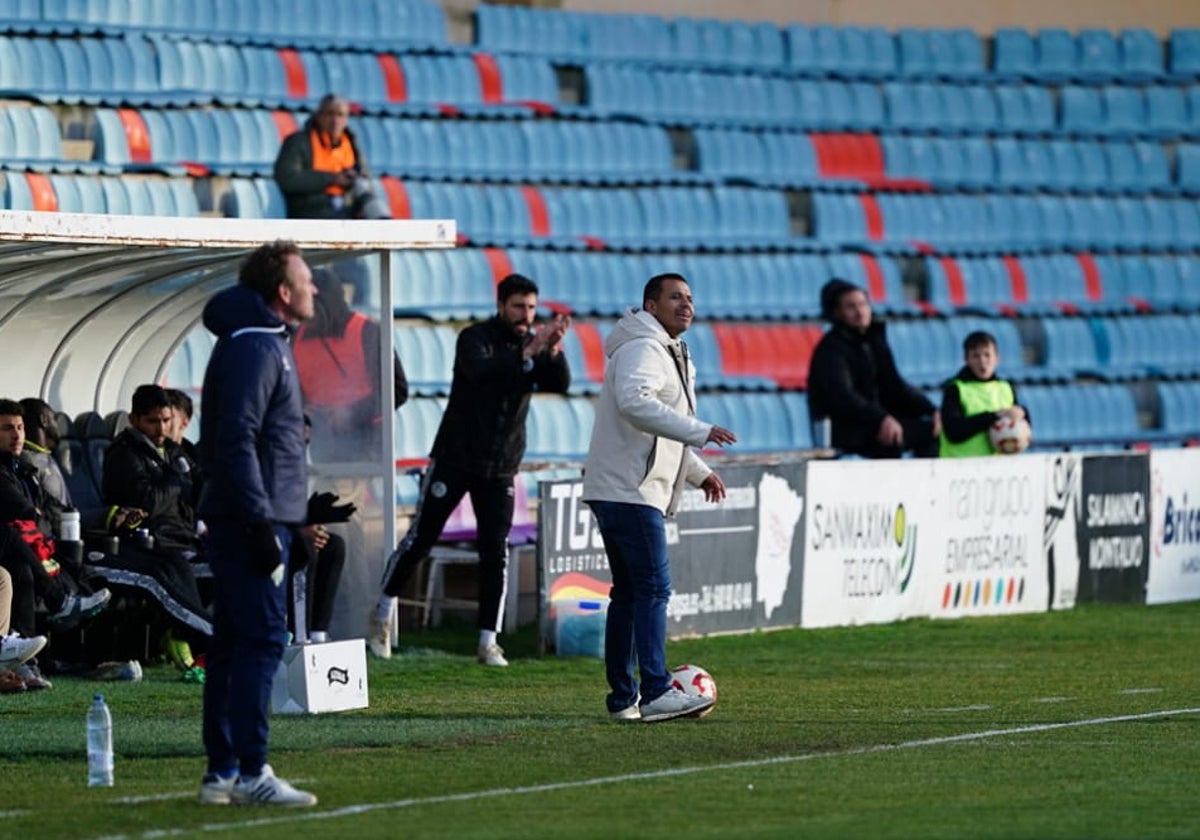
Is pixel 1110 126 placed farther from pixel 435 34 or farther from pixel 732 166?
pixel 435 34

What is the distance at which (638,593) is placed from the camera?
10641mm

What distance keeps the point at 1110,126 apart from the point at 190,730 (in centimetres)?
1888

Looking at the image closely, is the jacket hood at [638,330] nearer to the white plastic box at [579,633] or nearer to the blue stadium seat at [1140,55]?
the white plastic box at [579,633]

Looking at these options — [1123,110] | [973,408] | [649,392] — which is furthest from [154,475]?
[1123,110]

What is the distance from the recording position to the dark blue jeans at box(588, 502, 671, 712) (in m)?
10.6

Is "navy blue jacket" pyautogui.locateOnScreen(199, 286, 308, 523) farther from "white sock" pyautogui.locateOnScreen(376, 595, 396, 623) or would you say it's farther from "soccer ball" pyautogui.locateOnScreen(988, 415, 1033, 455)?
"soccer ball" pyautogui.locateOnScreen(988, 415, 1033, 455)

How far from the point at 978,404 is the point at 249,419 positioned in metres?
10.4

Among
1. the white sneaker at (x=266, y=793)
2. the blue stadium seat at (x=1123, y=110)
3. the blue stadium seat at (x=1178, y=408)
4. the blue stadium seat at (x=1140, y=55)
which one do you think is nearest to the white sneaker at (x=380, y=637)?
the white sneaker at (x=266, y=793)

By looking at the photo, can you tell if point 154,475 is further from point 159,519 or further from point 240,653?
point 240,653

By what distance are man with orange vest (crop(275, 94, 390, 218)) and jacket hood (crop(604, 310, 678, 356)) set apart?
7.00 metres

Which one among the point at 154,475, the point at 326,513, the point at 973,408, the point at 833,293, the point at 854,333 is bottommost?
the point at 326,513

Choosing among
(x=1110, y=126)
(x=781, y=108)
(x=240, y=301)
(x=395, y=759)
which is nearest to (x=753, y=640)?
(x=395, y=759)

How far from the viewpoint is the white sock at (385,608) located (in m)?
13.8

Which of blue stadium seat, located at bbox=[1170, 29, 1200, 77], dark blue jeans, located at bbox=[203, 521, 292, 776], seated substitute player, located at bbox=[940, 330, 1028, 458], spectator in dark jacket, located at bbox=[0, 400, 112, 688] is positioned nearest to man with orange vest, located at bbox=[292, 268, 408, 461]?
spectator in dark jacket, located at bbox=[0, 400, 112, 688]
